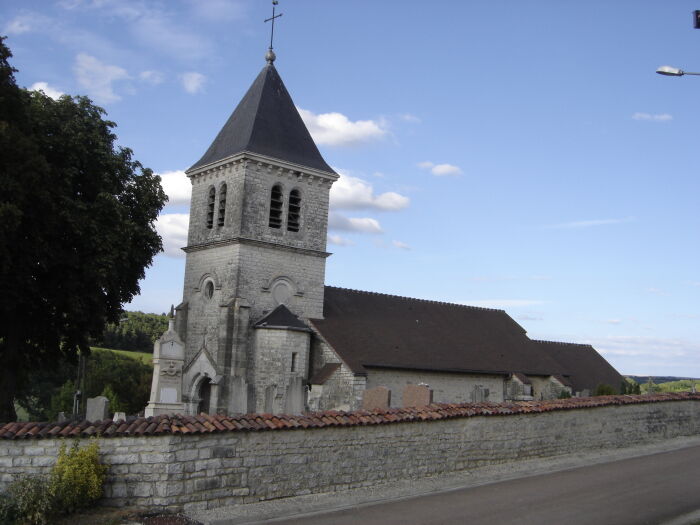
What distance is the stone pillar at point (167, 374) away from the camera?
20.0 m

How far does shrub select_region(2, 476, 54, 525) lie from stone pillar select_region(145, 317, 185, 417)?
33.4ft

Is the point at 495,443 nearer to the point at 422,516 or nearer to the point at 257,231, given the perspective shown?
the point at 422,516

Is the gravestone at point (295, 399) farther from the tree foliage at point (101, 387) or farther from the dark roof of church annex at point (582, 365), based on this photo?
the dark roof of church annex at point (582, 365)

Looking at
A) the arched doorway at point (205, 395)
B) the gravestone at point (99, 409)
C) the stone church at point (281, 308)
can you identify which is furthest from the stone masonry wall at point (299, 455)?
the arched doorway at point (205, 395)

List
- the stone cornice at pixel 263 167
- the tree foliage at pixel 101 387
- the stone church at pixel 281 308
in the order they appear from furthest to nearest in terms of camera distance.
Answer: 1. the tree foliage at pixel 101 387
2. the stone cornice at pixel 263 167
3. the stone church at pixel 281 308

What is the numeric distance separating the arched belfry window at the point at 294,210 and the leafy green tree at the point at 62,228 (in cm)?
705

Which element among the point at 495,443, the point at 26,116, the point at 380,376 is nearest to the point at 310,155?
the point at 380,376

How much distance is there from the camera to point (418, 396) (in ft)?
56.3

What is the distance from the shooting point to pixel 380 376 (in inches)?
1086

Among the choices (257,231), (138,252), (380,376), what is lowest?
(380,376)

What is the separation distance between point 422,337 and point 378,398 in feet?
44.8

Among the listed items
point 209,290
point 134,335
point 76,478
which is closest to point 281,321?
point 209,290

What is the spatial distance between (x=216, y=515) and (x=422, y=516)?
10.6 ft

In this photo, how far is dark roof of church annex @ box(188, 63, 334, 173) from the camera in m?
29.0
